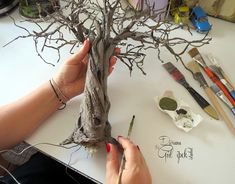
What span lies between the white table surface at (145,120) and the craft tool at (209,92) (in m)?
0.02

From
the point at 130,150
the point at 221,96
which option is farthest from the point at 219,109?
the point at 130,150

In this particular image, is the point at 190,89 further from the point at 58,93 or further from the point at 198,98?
the point at 58,93

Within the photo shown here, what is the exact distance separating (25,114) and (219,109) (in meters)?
0.46

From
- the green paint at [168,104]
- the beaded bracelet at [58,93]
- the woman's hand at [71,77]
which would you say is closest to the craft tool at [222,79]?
the green paint at [168,104]

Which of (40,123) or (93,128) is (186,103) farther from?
(40,123)

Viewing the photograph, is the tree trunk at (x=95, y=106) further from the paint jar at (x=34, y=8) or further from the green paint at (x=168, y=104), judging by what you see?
the paint jar at (x=34, y=8)

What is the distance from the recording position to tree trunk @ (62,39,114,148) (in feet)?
2.00

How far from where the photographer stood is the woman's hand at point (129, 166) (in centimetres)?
56

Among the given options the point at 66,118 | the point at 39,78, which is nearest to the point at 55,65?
the point at 39,78

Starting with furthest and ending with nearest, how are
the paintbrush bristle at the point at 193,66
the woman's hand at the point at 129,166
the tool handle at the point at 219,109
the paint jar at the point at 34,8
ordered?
the paint jar at the point at 34,8
the paintbrush bristle at the point at 193,66
the tool handle at the point at 219,109
the woman's hand at the point at 129,166

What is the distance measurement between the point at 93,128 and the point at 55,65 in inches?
10.8

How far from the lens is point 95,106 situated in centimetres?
61

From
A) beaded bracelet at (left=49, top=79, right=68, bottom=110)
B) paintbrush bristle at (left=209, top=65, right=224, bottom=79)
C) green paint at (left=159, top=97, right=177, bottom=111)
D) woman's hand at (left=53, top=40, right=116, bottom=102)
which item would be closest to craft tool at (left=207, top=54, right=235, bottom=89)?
paintbrush bristle at (left=209, top=65, right=224, bottom=79)

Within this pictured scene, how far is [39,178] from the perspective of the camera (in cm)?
74
